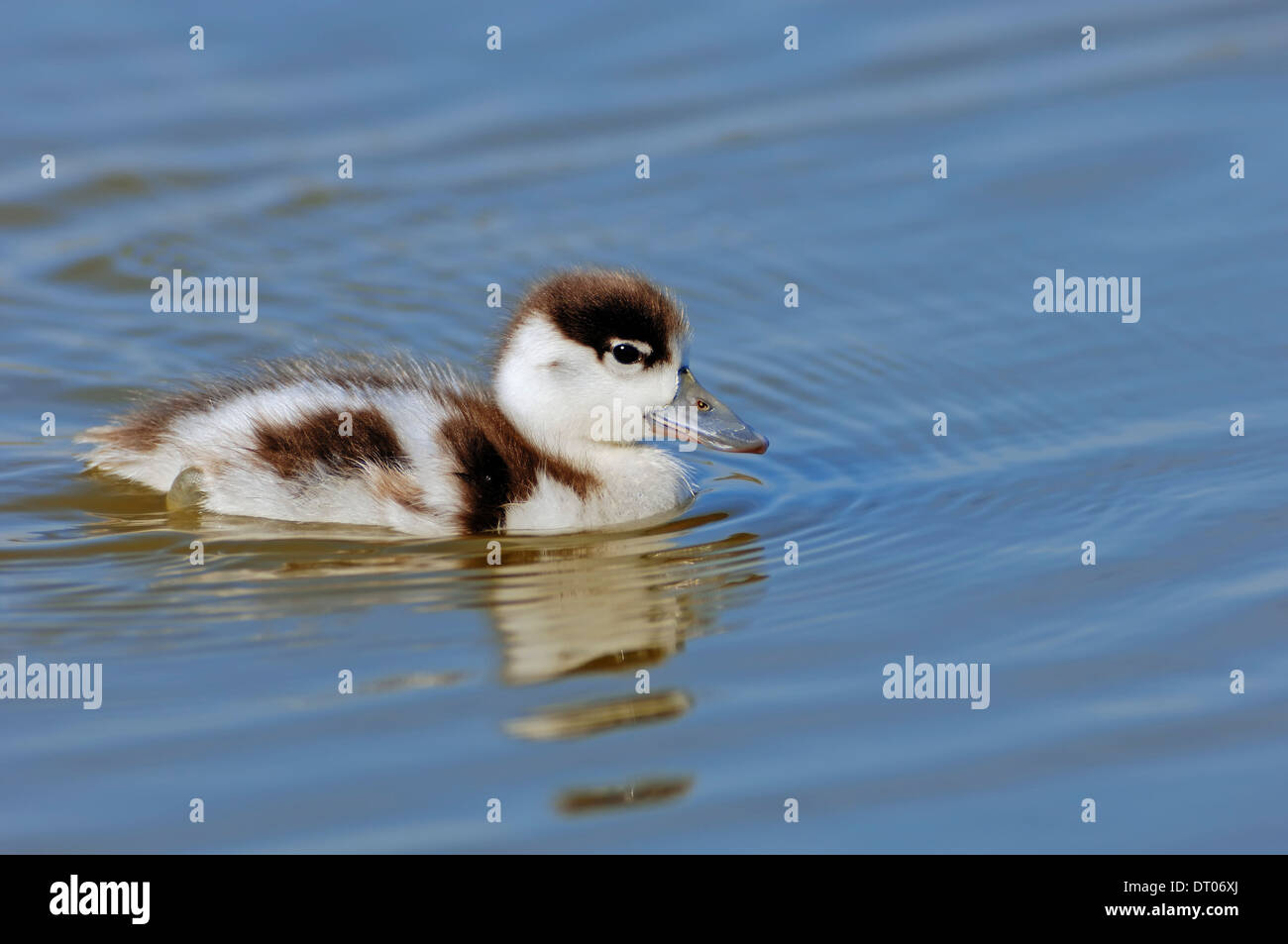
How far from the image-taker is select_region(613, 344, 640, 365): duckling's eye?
671 centimetres

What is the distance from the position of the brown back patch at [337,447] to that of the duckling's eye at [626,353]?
0.81m

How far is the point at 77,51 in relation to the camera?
10938 mm

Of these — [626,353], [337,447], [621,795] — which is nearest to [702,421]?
[626,353]

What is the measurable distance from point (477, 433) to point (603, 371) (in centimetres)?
50

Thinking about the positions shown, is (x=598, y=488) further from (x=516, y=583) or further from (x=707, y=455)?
(x=707, y=455)

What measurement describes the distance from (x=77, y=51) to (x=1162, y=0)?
6104 mm

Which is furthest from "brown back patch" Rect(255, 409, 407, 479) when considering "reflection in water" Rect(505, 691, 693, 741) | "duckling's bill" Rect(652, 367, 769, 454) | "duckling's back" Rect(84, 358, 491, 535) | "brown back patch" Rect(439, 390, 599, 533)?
"reflection in water" Rect(505, 691, 693, 741)

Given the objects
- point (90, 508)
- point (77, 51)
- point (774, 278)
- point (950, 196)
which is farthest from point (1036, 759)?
point (77, 51)

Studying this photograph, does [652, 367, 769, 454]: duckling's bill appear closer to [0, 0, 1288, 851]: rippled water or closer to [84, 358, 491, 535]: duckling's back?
[0, 0, 1288, 851]: rippled water

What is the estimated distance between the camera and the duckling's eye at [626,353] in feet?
22.0

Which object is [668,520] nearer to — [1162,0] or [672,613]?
[672,613]

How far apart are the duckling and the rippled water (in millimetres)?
142

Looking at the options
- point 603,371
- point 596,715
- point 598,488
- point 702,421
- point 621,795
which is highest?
point 603,371

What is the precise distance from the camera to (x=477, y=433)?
6570 millimetres
